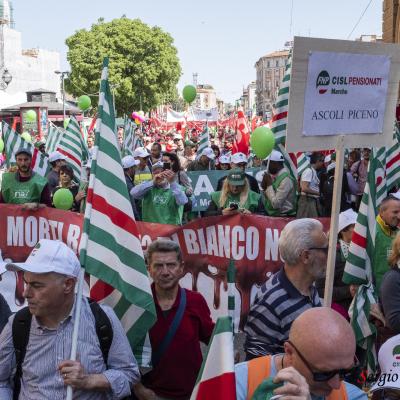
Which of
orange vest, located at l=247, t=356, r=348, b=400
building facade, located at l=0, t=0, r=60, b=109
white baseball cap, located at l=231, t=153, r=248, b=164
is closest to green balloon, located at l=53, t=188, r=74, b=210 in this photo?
white baseball cap, located at l=231, t=153, r=248, b=164

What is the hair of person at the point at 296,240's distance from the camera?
3.42 m

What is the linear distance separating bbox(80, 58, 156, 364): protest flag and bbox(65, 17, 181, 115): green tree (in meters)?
51.8

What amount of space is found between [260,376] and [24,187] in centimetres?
572

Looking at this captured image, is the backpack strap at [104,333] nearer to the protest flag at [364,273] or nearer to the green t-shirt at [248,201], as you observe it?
the protest flag at [364,273]

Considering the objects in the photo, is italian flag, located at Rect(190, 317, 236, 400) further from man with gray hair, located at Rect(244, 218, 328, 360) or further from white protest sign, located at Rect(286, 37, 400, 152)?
white protest sign, located at Rect(286, 37, 400, 152)

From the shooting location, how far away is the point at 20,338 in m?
3.03

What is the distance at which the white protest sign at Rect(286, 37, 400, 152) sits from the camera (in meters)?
3.45

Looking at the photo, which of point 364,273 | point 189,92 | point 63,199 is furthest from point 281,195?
point 189,92

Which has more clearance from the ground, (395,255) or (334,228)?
(334,228)

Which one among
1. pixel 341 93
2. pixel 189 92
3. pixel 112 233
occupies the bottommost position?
pixel 112 233

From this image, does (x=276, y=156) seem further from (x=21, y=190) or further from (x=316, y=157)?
(x=316, y=157)

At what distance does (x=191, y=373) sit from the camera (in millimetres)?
3736

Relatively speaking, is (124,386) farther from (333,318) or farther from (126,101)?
(126,101)

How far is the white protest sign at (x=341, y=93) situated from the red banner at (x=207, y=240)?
272 cm
